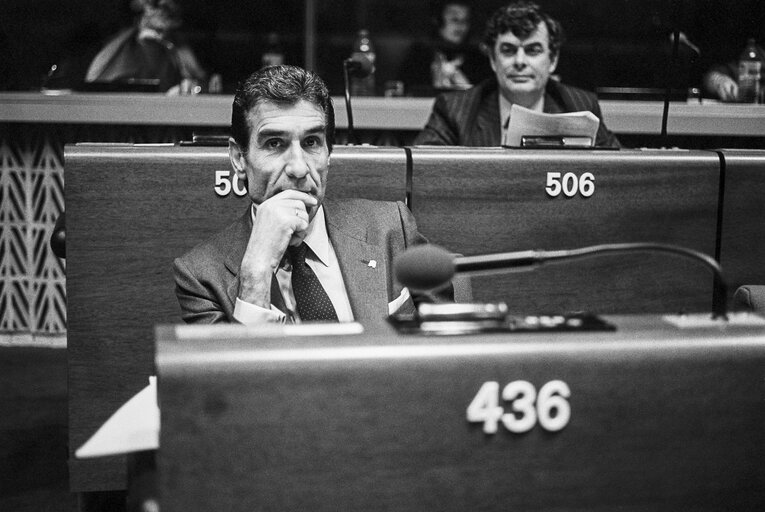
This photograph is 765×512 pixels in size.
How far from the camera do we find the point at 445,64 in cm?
623

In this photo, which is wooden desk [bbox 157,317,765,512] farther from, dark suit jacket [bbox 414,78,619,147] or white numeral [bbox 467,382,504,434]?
dark suit jacket [bbox 414,78,619,147]

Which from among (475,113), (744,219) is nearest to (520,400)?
(744,219)

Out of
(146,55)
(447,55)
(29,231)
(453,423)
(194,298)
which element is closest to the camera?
(453,423)

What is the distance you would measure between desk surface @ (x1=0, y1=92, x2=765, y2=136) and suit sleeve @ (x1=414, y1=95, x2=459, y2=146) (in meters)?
0.60

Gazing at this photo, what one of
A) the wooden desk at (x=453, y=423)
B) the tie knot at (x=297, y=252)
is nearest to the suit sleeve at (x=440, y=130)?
the tie knot at (x=297, y=252)

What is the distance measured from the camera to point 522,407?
3.32ft

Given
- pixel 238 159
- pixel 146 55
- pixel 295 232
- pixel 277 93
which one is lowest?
pixel 295 232

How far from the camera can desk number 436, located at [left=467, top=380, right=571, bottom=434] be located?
3.29 feet

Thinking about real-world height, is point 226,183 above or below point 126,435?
above

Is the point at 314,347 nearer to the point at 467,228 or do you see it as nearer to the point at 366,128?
the point at 467,228

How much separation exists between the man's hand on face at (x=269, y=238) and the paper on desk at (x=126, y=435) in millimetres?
582

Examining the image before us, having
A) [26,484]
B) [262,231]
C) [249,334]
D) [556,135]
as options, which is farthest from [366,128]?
[249,334]

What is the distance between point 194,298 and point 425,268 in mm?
787

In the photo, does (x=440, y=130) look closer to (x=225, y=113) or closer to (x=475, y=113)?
(x=475, y=113)
